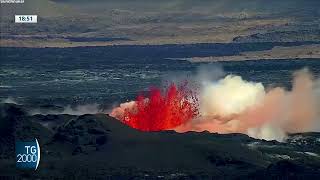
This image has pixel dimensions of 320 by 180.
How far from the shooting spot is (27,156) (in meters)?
141

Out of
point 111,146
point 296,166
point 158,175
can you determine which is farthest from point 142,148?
point 296,166

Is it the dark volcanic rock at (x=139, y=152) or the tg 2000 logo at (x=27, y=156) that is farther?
the dark volcanic rock at (x=139, y=152)

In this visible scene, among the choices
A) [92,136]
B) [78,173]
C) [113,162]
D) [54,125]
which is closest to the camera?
[78,173]

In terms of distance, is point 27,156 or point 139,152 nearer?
point 27,156

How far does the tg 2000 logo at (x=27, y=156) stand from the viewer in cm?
13888

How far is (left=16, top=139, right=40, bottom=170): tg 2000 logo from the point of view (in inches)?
5468

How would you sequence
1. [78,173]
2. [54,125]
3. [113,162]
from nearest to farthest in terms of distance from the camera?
1. [78,173]
2. [113,162]
3. [54,125]

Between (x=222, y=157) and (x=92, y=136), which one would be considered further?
(x=92, y=136)

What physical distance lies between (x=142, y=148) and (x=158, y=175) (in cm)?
1741

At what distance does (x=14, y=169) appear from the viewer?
142750 mm

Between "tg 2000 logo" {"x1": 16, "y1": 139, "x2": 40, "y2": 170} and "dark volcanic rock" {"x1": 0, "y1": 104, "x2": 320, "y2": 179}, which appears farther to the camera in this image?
"dark volcanic rock" {"x1": 0, "y1": 104, "x2": 320, "y2": 179}

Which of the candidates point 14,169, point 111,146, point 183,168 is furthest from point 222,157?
point 14,169

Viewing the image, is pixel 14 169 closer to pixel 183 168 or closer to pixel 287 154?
pixel 183 168

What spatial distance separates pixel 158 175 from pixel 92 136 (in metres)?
26.3
